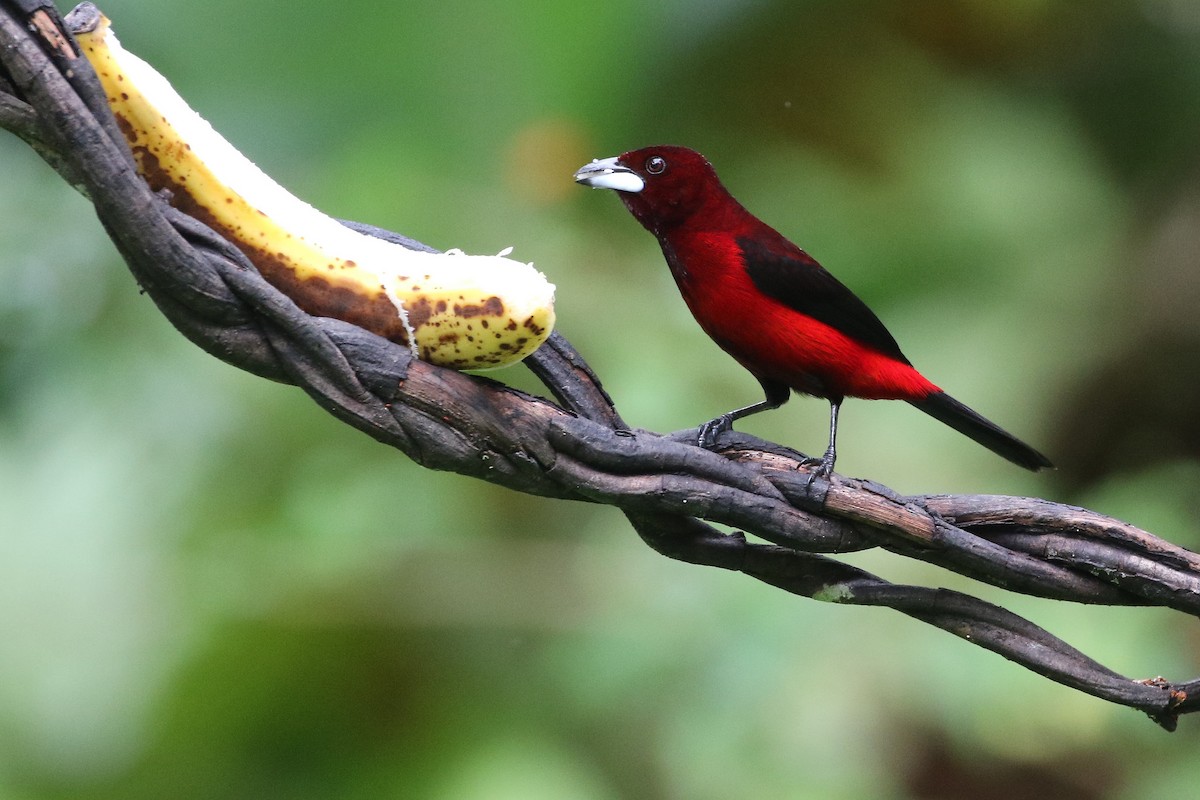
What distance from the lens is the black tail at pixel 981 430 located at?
2.06 metres

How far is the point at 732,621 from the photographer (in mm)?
2697

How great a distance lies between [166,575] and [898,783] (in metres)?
1.89

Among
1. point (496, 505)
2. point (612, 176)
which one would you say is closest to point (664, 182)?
point (612, 176)

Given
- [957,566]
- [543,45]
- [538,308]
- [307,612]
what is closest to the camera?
[538,308]

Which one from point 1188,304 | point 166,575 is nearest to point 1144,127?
point 1188,304

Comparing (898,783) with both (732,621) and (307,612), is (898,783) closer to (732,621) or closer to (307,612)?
(732,621)

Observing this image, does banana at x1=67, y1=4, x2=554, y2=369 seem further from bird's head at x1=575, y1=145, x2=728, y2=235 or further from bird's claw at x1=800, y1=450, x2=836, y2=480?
bird's head at x1=575, y1=145, x2=728, y2=235

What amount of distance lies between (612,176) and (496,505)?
4.24 ft

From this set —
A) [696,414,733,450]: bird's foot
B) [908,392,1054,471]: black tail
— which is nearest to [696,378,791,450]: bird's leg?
[696,414,733,450]: bird's foot

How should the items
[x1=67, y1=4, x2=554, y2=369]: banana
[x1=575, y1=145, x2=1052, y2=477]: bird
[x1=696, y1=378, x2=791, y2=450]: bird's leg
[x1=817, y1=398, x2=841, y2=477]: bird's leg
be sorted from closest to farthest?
[x1=67, y1=4, x2=554, y2=369]: banana, [x1=817, y1=398, x2=841, y2=477]: bird's leg, [x1=696, y1=378, x2=791, y2=450]: bird's leg, [x1=575, y1=145, x2=1052, y2=477]: bird

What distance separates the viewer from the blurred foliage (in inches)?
106

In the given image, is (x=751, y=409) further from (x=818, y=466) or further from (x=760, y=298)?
(x=818, y=466)

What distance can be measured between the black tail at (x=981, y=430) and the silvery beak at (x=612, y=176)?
→ 61 centimetres

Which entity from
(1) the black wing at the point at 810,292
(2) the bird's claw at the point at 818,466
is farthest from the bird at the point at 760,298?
(2) the bird's claw at the point at 818,466
